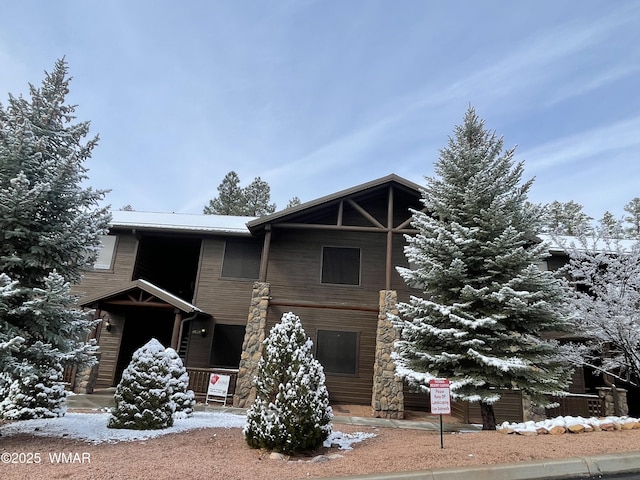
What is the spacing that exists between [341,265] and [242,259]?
358cm

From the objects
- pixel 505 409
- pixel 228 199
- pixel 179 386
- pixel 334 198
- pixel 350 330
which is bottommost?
pixel 505 409

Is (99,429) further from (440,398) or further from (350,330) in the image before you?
(350,330)

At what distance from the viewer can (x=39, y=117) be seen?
6.28 m

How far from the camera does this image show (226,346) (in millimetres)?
12516

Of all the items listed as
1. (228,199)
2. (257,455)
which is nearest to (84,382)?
(257,455)

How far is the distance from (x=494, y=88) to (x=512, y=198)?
4.63m

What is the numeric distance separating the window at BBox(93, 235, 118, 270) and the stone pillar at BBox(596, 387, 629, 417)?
53.1 ft

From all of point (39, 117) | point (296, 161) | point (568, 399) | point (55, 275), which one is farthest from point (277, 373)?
point (296, 161)

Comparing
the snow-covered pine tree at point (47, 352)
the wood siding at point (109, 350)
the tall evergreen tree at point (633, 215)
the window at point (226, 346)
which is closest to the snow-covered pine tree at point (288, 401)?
the snow-covered pine tree at point (47, 352)

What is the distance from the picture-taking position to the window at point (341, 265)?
1275 cm

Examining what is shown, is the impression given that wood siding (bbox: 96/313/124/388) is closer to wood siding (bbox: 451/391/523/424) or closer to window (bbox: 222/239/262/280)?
window (bbox: 222/239/262/280)

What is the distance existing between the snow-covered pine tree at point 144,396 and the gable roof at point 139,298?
452cm

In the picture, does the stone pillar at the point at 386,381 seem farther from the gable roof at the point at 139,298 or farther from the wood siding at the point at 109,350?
the wood siding at the point at 109,350

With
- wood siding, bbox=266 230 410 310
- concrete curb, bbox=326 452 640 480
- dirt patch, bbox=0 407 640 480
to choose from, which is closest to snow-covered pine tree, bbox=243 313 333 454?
dirt patch, bbox=0 407 640 480
